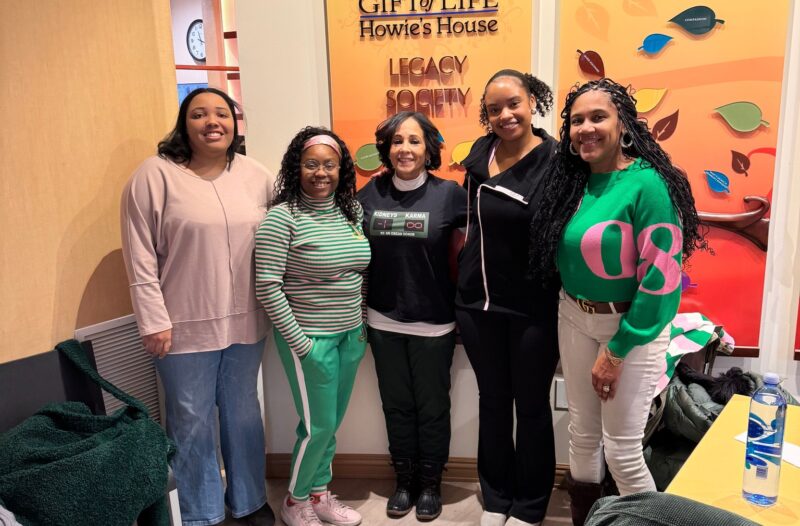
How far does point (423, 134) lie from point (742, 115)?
1.22 metres

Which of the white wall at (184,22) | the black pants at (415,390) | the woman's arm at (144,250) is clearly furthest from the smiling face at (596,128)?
the white wall at (184,22)

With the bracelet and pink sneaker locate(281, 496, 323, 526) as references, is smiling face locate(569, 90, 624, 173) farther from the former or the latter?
pink sneaker locate(281, 496, 323, 526)

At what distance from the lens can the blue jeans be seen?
2.12 meters

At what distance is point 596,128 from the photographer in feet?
5.58

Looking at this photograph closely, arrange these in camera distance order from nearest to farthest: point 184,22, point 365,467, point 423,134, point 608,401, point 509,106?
point 608,401
point 509,106
point 423,134
point 365,467
point 184,22

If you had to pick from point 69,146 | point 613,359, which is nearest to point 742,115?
point 613,359

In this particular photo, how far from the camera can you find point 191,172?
208 centimetres

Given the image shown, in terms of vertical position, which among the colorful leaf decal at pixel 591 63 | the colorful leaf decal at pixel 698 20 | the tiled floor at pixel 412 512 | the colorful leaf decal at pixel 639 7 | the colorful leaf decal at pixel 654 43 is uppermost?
the colorful leaf decal at pixel 639 7

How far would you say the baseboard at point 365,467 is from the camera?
2.67 meters

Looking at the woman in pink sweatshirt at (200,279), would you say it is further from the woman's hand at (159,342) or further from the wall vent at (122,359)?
the wall vent at (122,359)

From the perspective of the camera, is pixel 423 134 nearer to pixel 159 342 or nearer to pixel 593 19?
pixel 593 19

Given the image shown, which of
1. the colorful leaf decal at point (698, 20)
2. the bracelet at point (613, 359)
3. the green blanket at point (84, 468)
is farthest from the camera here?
the colorful leaf decal at point (698, 20)

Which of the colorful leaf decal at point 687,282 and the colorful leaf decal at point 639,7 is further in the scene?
the colorful leaf decal at point 687,282

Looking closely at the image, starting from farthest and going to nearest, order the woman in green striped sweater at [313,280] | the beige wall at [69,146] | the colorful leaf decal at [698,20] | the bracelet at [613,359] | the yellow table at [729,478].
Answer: the colorful leaf decal at [698,20] → the woman in green striped sweater at [313,280] → the beige wall at [69,146] → the bracelet at [613,359] → the yellow table at [729,478]
